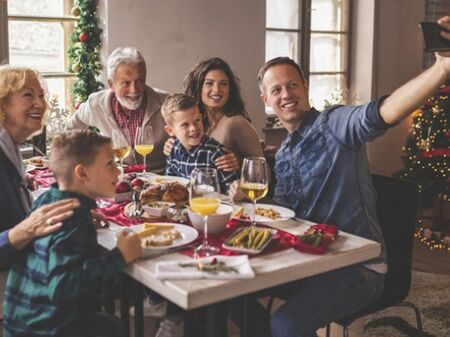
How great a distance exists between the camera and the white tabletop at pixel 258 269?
134 centimetres

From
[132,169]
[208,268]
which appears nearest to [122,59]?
[132,169]

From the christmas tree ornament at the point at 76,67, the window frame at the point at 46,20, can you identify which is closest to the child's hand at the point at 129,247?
the window frame at the point at 46,20

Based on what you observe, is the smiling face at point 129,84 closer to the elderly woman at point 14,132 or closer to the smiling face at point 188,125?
the smiling face at point 188,125

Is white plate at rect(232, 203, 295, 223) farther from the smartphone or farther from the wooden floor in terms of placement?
the wooden floor

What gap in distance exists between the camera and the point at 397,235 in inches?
83.1

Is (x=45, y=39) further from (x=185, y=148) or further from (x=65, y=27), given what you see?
(x=185, y=148)

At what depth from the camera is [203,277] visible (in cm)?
139

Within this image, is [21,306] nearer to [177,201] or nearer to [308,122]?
[177,201]

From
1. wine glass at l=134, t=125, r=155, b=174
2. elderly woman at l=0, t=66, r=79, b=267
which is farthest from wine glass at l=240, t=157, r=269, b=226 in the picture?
wine glass at l=134, t=125, r=155, b=174

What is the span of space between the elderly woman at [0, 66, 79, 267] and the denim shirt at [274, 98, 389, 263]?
0.93 metres

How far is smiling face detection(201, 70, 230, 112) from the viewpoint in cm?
301

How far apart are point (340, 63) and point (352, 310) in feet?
14.5

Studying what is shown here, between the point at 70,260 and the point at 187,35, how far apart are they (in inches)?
134

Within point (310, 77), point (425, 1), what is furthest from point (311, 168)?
point (425, 1)
